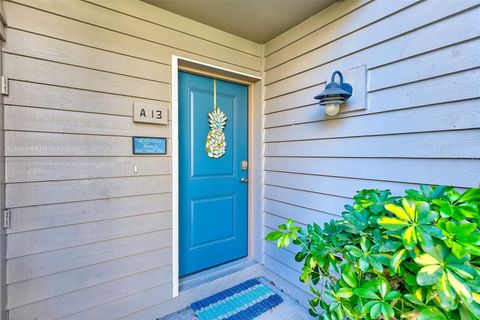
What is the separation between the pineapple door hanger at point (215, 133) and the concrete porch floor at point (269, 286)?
3.95ft

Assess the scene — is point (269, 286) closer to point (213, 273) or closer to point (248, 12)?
point (213, 273)

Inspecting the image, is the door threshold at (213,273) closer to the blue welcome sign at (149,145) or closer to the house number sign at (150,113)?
the blue welcome sign at (149,145)

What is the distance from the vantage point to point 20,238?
1304 mm

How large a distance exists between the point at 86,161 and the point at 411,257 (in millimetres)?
1806

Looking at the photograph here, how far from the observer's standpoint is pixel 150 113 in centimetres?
171

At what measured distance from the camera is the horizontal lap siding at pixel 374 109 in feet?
3.66

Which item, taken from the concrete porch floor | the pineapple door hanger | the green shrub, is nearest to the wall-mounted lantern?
the green shrub

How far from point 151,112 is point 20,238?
1109 millimetres

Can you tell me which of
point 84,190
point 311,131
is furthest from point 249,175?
point 84,190

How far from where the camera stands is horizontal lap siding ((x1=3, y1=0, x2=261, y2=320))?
51.4 inches

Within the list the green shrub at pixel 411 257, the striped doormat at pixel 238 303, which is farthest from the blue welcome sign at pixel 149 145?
the striped doormat at pixel 238 303

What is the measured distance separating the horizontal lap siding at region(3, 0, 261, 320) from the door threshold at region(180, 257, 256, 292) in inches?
9.9

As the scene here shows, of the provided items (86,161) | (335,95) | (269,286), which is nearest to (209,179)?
(86,161)

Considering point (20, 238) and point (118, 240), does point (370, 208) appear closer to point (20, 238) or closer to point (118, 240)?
point (118, 240)
